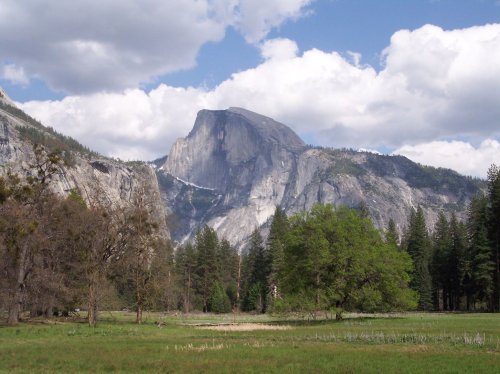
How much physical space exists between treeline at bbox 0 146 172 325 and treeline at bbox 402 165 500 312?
29.0 meters

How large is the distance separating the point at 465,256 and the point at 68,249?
58.1 m

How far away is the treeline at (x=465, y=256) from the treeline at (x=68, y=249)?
95.1 ft

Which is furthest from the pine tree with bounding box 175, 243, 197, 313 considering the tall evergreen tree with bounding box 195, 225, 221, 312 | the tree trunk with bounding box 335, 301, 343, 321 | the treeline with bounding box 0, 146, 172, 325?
the tree trunk with bounding box 335, 301, 343, 321

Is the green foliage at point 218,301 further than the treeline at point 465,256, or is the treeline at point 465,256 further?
the green foliage at point 218,301

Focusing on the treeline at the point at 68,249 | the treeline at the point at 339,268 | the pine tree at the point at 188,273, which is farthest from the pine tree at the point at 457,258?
the treeline at the point at 68,249

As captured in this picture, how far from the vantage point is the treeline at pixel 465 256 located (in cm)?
6906

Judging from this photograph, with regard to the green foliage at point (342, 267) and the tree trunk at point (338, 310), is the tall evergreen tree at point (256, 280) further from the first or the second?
the tree trunk at point (338, 310)

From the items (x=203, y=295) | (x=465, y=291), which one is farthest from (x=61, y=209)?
(x=465, y=291)

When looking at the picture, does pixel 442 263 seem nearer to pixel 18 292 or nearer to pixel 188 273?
pixel 188 273

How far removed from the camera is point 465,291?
270ft

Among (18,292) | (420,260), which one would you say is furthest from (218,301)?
(18,292)

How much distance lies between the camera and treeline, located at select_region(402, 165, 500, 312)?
69.1 metres

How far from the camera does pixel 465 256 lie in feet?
262

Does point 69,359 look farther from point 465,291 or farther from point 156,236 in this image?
point 465,291
